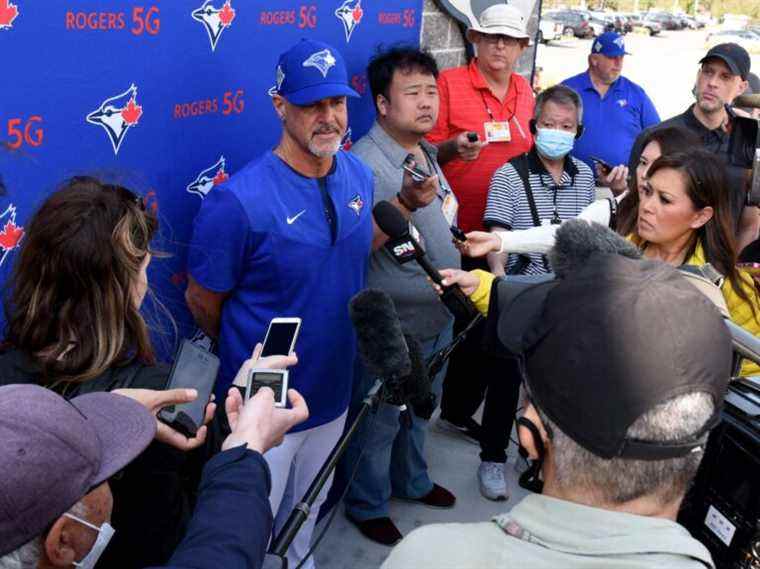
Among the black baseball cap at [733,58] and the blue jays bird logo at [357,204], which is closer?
the blue jays bird logo at [357,204]

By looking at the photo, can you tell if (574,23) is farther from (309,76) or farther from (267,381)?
(267,381)

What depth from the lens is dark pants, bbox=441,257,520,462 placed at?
12.0ft

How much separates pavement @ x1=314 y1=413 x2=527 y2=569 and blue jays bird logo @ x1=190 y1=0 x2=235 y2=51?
82.4 inches

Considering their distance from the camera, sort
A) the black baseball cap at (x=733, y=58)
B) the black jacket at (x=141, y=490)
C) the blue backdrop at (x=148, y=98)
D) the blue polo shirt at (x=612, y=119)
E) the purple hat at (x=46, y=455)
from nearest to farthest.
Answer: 1. the purple hat at (x=46, y=455)
2. the black jacket at (x=141, y=490)
3. the blue backdrop at (x=148, y=98)
4. the black baseball cap at (x=733, y=58)
5. the blue polo shirt at (x=612, y=119)

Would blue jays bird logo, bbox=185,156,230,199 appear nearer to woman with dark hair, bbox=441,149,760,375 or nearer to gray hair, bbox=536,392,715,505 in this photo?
woman with dark hair, bbox=441,149,760,375

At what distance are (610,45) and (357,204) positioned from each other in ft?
11.0

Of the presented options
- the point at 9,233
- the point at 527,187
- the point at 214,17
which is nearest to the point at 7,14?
the point at 9,233

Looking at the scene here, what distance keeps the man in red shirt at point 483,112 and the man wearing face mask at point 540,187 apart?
0.74 ft

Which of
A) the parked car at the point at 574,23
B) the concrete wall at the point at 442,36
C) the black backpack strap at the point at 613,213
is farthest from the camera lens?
the parked car at the point at 574,23

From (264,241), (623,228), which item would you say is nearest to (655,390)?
(264,241)

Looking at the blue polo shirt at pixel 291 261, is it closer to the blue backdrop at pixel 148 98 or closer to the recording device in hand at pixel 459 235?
the blue backdrop at pixel 148 98

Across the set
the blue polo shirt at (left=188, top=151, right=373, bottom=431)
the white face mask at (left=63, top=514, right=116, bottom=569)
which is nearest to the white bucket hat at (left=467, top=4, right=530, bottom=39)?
the blue polo shirt at (left=188, top=151, right=373, bottom=431)

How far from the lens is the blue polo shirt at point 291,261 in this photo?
2.41 m

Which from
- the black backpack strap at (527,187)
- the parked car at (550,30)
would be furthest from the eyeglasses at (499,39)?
the parked car at (550,30)
